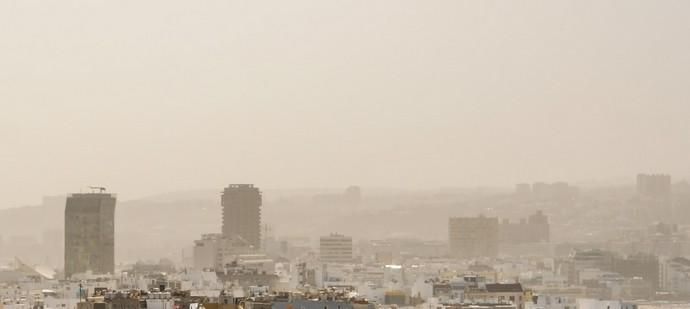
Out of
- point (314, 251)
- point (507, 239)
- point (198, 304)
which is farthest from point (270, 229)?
point (198, 304)

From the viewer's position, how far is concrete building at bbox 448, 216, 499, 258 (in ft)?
449

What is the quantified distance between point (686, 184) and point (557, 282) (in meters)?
48.1

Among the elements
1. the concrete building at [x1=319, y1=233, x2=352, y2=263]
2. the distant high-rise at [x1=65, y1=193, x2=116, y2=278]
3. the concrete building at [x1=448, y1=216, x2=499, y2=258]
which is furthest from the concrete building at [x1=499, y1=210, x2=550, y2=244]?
the distant high-rise at [x1=65, y1=193, x2=116, y2=278]

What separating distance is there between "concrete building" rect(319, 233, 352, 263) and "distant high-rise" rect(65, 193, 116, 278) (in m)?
21.4

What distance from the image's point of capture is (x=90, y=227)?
115 meters

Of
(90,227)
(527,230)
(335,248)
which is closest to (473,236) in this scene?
(335,248)

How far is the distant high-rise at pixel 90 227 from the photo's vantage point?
112 m

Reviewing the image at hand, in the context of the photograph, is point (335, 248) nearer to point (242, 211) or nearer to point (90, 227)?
point (242, 211)

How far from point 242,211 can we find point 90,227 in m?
27.5

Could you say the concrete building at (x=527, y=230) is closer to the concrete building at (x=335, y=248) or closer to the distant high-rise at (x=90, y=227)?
the concrete building at (x=335, y=248)

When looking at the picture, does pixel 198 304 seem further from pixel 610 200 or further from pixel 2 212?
pixel 610 200

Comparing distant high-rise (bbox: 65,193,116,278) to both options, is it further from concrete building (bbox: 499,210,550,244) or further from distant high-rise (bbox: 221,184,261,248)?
concrete building (bbox: 499,210,550,244)

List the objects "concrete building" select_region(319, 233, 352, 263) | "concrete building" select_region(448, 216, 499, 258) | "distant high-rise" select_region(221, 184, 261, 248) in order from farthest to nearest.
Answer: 1. "concrete building" select_region(319, 233, 352, 263)
2. "concrete building" select_region(448, 216, 499, 258)
3. "distant high-rise" select_region(221, 184, 261, 248)

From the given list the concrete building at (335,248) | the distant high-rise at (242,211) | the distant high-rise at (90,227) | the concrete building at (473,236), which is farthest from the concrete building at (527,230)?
the distant high-rise at (90,227)
